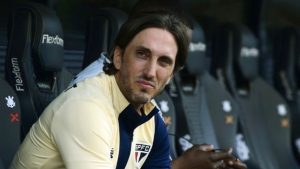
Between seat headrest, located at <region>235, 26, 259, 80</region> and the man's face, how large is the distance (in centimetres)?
279

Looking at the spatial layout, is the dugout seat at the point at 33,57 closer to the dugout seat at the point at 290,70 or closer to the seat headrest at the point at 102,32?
the seat headrest at the point at 102,32

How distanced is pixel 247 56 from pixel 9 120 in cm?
248

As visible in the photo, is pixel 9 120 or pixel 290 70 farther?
pixel 290 70

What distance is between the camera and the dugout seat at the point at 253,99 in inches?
237

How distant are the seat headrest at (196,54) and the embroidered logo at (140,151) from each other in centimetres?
201

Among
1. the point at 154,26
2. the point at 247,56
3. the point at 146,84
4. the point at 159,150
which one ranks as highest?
the point at 154,26

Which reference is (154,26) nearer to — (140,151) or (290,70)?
(140,151)

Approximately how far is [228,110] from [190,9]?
2.89 ft

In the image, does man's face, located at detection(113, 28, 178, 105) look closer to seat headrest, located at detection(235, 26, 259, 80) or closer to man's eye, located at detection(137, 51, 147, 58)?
man's eye, located at detection(137, 51, 147, 58)

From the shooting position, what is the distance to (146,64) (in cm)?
319

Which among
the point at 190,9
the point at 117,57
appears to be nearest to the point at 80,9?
the point at 190,9

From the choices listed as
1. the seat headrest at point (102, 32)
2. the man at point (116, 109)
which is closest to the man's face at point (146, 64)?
the man at point (116, 109)

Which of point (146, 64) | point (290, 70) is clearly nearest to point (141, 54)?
point (146, 64)

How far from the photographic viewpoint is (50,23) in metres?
4.21
